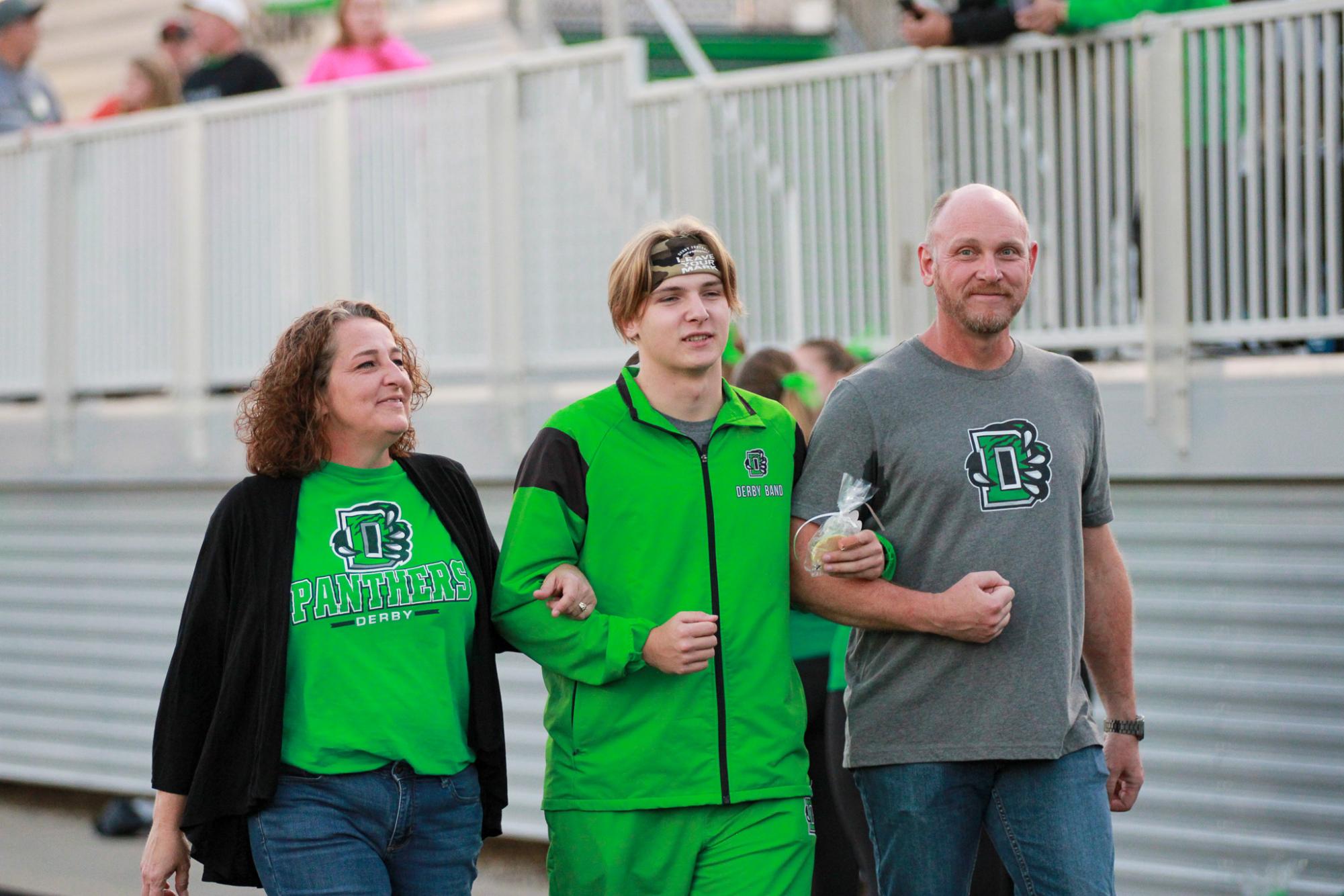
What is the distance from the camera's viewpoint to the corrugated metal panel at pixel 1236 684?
5.98m

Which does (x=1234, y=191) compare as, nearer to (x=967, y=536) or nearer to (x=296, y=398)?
(x=967, y=536)

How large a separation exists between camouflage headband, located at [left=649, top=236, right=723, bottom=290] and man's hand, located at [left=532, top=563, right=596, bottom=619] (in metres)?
0.72

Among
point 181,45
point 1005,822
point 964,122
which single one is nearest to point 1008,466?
point 1005,822

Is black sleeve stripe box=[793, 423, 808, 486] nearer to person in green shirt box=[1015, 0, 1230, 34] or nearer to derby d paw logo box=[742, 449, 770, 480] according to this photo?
derby d paw logo box=[742, 449, 770, 480]

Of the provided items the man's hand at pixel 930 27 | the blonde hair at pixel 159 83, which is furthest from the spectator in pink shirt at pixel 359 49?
the man's hand at pixel 930 27

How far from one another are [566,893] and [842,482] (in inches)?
45.8

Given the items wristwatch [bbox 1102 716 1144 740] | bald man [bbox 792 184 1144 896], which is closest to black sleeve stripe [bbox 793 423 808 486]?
bald man [bbox 792 184 1144 896]

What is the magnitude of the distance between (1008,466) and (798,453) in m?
0.53

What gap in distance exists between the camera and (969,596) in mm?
3619

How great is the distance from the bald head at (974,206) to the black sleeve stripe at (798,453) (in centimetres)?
58

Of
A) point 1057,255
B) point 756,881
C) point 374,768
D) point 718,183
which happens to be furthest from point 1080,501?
point 718,183

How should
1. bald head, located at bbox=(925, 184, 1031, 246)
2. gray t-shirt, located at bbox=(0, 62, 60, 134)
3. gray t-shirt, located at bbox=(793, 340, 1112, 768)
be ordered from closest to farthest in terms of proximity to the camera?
gray t-shirt, located at bbox=(793, 340, 1112, 768) → bald head, located at bbox=(925, 184, 1031, 246) → gray t-shirt, located at bbox=(0, 62, 60, 134)

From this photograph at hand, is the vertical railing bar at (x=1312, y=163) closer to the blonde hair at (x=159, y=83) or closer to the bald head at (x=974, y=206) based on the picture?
the bald head at (x=974, y=206)

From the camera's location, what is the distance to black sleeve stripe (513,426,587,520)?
368cm
